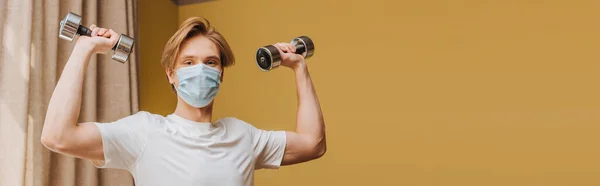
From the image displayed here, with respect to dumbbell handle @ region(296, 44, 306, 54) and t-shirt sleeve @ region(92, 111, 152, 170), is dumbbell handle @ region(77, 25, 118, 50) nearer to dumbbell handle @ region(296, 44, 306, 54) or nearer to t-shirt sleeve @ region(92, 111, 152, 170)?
t-shirt sleeve @ region(92, 111, 152, 170)

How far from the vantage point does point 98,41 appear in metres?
1.26

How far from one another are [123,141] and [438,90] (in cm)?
178


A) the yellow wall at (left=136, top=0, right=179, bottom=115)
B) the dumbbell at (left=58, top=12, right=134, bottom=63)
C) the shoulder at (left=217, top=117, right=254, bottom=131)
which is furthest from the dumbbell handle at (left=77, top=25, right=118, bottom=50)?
the yellow wall at (left=136, top=0, right=179, bottom=115)

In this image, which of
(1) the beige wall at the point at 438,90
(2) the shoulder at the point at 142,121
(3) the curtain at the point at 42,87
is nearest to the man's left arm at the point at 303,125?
(2) the shoulder at the point at 142,121

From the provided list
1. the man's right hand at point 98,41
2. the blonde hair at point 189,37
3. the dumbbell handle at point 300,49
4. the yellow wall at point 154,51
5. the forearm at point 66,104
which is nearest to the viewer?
the forearm at point 66,104

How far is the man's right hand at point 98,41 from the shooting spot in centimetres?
124

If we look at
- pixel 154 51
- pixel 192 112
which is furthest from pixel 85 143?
pixel 154 51

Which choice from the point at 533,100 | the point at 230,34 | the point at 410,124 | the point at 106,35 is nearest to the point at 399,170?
the point at 410,124

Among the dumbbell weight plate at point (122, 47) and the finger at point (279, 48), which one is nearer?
the dumbbell weight plate at point (122, 47)

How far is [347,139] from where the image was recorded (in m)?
2.77

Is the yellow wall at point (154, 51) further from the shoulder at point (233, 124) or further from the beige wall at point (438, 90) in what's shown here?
the shoulder at point (233, 124)

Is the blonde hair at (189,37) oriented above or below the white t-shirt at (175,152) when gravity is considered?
above

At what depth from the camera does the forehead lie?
4.42ft

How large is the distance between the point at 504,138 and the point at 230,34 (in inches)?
60.4
